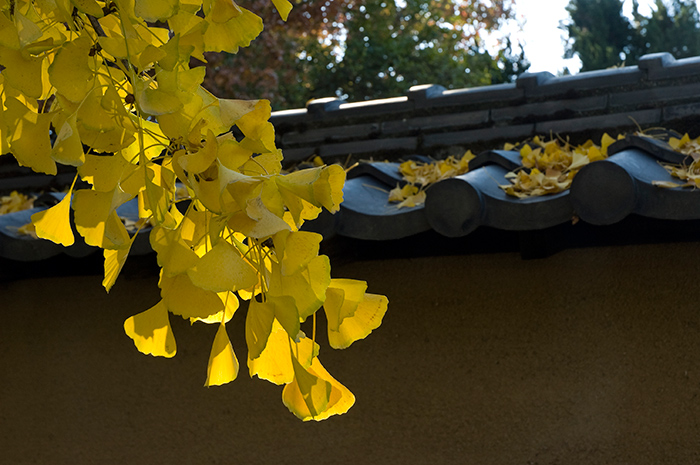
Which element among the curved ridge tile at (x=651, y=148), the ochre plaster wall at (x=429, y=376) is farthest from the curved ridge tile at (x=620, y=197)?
the ochre plaster wall at (x=429, y=376)

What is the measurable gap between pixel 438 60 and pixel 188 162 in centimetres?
1032

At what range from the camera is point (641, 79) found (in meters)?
2.54

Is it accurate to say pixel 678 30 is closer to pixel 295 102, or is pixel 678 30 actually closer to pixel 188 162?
pixel 295 102

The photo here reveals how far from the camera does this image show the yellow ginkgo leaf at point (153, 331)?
583 millimetres

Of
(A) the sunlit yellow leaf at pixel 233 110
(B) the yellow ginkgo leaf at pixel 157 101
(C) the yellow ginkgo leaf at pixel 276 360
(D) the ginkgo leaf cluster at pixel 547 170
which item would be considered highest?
(B) the yellow ginkgo leaf at pixel 157 101

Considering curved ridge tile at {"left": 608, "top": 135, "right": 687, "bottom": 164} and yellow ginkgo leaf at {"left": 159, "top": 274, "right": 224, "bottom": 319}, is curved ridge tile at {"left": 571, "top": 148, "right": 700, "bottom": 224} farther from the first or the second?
yellow ginkgo leaf at {"left": 159, "top": 274, "right": 224, "bottom": 319}

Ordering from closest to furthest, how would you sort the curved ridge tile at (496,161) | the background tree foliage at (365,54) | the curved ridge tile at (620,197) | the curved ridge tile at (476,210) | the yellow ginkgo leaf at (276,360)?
the yellow ginkgo leaf at (276,360) < the curved ridge tile at (620,197) < the curved ridge tile at (476,210) < the curved ridge tile at (496,161) < the background tree foliage at (365,54)

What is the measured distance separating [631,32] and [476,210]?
1141cm

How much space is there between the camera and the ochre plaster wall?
6.56 feet

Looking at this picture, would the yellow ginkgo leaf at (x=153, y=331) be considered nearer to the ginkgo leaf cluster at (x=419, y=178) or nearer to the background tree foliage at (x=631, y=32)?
the ginkgo leaf cluster at (x=419, y=178)

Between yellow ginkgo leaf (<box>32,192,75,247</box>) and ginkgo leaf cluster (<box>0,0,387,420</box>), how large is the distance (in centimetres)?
7

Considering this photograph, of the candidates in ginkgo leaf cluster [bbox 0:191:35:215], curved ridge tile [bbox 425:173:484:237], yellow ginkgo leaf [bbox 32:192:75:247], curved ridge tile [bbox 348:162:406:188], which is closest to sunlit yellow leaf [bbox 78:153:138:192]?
yellow ginkgo leaf [bbox 32:192:75:247]

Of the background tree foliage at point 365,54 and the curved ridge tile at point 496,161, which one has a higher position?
the curved ridge tile at point 496,161

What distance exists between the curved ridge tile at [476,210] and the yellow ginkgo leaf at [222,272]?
124 cm
